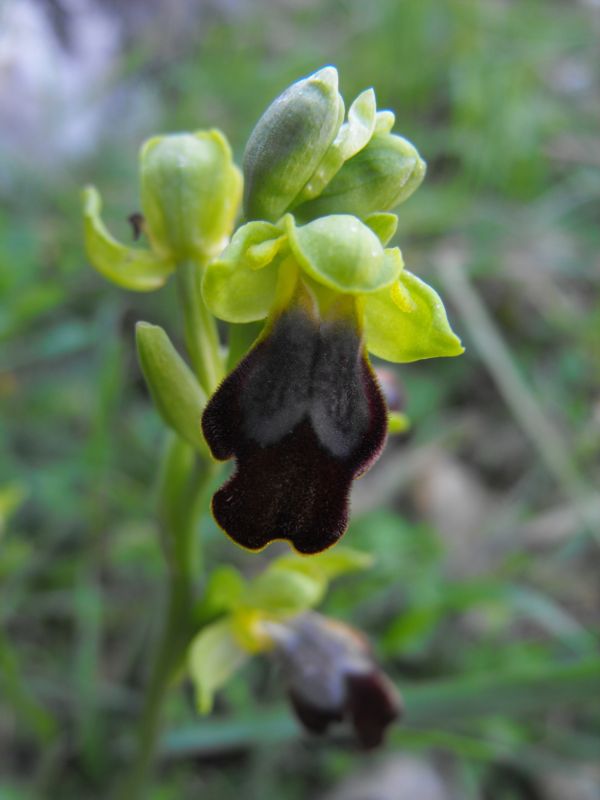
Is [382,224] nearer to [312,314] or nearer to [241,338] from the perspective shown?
[312,314]

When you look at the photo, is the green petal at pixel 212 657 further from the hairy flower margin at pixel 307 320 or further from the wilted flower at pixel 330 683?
the hairy flower margin at pixel 307 320

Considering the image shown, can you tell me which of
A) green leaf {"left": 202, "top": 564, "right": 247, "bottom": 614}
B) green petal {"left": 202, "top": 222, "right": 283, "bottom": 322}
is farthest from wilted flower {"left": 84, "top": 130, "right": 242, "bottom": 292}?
green leaf {"left": 202, "top": 564, "right": 247, "bottom": 614}

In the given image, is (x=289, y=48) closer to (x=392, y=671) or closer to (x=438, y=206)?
(x=438, y=206)

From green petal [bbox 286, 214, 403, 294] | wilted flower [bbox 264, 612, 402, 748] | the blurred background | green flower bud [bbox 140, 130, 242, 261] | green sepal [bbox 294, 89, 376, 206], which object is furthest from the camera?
the blurred background

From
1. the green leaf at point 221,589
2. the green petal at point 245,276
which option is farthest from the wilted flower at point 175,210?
the green leaf at point 221,589

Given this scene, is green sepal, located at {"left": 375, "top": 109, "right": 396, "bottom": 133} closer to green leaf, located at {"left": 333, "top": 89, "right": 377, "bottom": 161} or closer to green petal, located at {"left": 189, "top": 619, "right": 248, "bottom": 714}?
green leaf, located at {"left": 333, "top": 89, "right": 377, "bottom": 161}

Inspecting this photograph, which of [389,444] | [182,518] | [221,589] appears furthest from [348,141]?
[389,444]

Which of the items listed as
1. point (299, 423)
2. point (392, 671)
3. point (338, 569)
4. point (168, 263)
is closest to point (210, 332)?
point (168, 263)
